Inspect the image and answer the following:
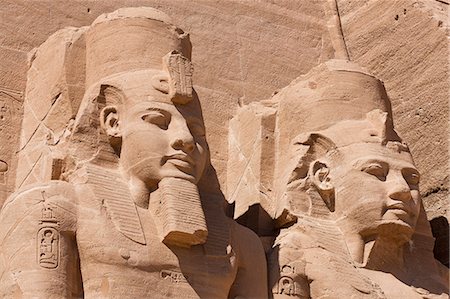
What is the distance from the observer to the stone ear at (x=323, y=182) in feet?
29.2

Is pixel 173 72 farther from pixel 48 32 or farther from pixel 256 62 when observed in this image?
pixel 256 62

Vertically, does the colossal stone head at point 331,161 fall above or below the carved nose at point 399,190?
above

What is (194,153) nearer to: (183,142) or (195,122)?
(183,142)

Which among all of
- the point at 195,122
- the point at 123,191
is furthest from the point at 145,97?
the point at 123,191

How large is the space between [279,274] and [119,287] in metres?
1.29

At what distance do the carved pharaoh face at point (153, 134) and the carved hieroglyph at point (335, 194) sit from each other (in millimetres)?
905

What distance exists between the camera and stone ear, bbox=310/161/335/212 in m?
8.90

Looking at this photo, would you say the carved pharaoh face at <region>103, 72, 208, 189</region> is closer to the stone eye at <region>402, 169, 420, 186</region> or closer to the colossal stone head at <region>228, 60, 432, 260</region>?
the colossal stone head at <region>228, 60, 432, 260</region>

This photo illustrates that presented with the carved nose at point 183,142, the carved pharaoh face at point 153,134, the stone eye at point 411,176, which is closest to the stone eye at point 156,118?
the carved pharaoh face at point 153,134

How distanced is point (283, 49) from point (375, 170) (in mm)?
2677

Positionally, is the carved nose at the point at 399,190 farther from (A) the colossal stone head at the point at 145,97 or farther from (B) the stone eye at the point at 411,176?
(A) the colossal stone head at the point at 145,97

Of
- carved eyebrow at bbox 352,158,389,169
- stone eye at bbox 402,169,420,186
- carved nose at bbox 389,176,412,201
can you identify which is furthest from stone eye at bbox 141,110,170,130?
stone eye at bbox 402,169,420,186

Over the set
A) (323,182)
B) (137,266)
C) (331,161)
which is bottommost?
(137,266)

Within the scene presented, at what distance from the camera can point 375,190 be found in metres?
8.69
